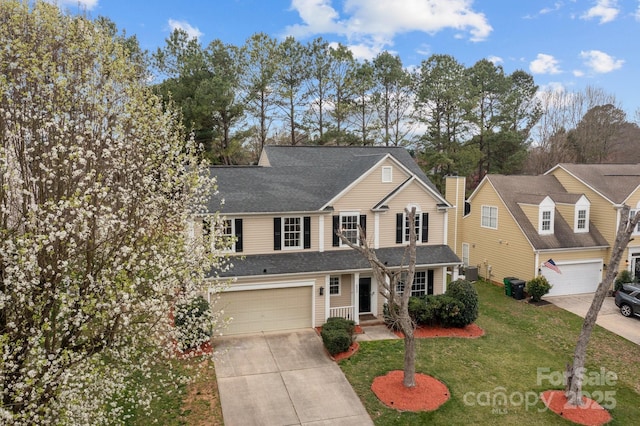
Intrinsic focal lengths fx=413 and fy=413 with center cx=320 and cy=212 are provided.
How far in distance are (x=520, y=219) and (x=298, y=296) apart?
46.6 ft

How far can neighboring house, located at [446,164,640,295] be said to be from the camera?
23.0 m

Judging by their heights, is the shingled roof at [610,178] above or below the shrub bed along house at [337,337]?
above

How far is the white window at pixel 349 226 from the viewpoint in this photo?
19.0 meters

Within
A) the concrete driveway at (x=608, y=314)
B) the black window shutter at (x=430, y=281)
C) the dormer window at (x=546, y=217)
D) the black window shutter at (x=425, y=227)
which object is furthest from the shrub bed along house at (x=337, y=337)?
the dormer window at (x=546, y=217)

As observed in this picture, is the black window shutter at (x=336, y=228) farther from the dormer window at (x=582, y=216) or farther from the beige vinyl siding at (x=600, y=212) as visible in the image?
the beige vinyl siding at (x=600, y=212)

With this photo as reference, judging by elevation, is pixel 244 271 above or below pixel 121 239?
below

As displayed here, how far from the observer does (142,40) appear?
29984mm

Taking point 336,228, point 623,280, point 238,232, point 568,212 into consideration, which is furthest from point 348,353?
point 623,280

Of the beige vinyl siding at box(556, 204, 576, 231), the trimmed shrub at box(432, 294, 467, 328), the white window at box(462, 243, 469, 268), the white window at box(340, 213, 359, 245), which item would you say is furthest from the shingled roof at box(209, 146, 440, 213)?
the beige vinyl siding at box(556, 204, 576, 231)

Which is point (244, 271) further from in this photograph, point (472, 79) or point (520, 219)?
point (472, 79)

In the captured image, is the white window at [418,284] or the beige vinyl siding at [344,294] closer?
the beige vinyl siding at [344,294]

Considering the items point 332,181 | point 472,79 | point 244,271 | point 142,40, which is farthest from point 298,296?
point 472,79

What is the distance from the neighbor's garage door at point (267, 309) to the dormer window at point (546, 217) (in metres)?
14.3

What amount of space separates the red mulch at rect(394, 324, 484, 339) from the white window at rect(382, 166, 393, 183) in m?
6.78
